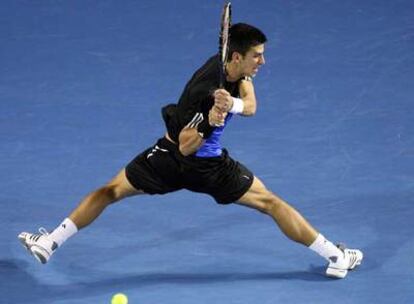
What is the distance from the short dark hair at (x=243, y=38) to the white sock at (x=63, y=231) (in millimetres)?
1955

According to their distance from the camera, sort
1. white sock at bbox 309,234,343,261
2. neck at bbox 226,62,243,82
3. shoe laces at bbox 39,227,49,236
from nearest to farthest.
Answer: neck at bbox 226,62,243,82 < white sock at bbox 309,234,343,261 < shoe laces at bbox 39,227,49,236

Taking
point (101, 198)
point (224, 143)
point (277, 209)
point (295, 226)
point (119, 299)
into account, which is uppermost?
point (224, 143)

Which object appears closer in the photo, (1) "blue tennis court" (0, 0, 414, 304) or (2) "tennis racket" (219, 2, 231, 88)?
(2) "tennis racket" (219, 2, 231, 88)

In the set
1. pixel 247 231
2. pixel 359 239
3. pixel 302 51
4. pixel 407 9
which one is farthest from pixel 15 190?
pixel 407 9

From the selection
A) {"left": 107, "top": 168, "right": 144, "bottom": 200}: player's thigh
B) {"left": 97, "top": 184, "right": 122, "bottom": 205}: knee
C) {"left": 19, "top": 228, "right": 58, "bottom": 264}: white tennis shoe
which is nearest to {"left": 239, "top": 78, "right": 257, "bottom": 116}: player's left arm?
{"left": 107, "top": 168, "right": 144, "bottom": 200}: player's thigh

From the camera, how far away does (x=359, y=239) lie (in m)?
10.9

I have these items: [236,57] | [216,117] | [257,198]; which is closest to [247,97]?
[236,57]

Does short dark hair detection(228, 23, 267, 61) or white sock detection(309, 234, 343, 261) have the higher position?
short dark hair detection(228, 23, 267, 61)

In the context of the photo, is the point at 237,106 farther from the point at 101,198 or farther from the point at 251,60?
the point at 101,198

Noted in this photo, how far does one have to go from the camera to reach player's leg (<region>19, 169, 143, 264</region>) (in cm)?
1020

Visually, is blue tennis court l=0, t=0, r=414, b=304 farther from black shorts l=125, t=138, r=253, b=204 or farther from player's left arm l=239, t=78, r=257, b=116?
player's left arm l=239, t=78, r=257, b=116

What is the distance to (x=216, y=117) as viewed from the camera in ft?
29.7

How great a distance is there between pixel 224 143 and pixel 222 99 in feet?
12.1

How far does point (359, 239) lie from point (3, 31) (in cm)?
620
